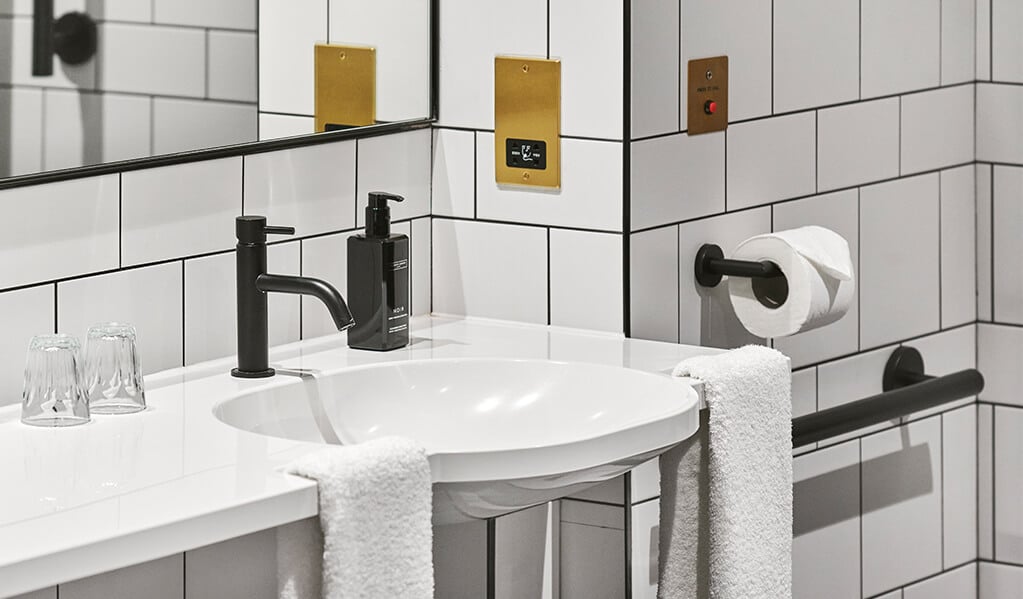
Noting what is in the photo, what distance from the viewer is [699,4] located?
183cm

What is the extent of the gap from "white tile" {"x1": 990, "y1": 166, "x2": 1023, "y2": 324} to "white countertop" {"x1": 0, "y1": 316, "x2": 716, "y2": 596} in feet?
2.25

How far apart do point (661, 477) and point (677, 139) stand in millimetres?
430

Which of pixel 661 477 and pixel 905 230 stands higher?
pixel 905 230

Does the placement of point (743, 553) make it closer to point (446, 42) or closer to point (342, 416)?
point (342, 416)

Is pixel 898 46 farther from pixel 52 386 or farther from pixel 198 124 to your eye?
pixel 52 386

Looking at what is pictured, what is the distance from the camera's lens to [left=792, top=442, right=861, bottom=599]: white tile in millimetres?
2045

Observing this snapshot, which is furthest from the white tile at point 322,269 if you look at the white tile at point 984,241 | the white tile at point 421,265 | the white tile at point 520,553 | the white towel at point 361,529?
the white tile at point 984,241

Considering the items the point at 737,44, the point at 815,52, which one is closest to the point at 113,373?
the point at 737,44

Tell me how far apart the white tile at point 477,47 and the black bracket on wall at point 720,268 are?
312 millimetres

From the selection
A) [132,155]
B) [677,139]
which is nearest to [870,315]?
[677,139]

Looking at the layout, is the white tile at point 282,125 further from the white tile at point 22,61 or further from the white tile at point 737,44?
the white tile at point 737,44

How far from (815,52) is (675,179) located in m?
0.30

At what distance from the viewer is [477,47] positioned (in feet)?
6.26

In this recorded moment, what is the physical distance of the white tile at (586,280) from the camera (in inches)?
71.6
